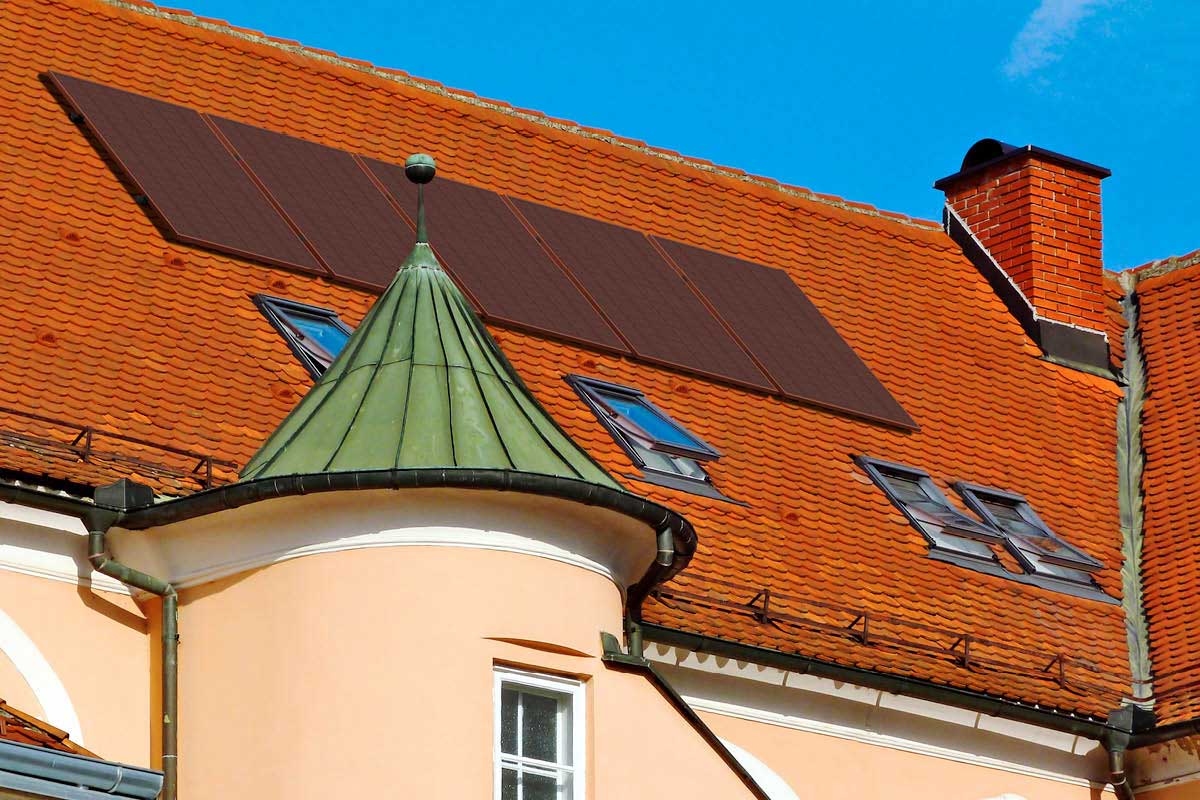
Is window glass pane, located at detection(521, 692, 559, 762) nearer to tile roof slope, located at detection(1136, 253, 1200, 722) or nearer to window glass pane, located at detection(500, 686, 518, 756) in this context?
window glass pane, located at detection(500, 686, 518, 756)

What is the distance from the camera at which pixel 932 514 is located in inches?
928

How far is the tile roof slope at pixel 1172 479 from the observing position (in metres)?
23.2

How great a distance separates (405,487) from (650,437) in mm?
5583

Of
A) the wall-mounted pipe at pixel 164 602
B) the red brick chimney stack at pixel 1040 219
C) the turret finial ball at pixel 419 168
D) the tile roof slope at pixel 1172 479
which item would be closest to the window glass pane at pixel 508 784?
the wall-mounted pipe at pixel 164 602

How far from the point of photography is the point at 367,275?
22.4 metres

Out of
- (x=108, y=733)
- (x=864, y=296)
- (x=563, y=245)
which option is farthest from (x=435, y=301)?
(x=864, y=296)

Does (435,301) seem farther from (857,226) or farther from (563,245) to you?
(857,226)

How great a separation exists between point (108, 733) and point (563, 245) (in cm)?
866

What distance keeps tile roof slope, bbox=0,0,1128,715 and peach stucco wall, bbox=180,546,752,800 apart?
1.55m

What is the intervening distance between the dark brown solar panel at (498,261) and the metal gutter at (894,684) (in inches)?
149

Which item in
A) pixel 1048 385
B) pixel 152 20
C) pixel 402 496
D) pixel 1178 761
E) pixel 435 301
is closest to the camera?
pixel 402 496

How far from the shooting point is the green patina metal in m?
23.4

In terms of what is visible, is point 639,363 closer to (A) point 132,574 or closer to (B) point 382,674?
(A) point 132,574

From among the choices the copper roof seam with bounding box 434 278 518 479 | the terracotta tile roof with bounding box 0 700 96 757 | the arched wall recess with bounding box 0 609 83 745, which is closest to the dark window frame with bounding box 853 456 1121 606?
the copper roof seam with bounding box 434 278 518 479
